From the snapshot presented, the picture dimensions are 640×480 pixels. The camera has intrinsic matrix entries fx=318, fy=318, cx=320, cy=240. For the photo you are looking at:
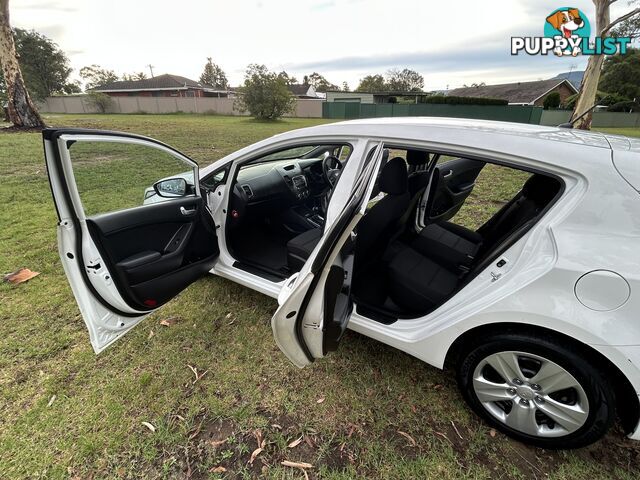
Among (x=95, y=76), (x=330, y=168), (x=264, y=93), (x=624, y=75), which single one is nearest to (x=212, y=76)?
(x=95, y=76)

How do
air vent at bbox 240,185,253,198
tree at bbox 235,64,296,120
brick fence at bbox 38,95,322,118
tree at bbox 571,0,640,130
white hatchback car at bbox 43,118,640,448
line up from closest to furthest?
white hatchback car at bbox 43,118,640,448
air vent at bbox 240,185,253,198
tree at bbox 571,0,640,130
tree at bbox 235,64,296,120
brick fence at bbox 38,95,322,118

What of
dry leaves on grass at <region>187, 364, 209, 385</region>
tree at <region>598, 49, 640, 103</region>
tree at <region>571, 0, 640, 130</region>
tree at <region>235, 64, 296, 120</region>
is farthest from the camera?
tree at <region>598, 49, 640, 103</region>

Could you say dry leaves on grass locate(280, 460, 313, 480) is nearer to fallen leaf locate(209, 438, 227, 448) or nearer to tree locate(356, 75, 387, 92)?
fallen leaf locate(209, 438, 227, 448)

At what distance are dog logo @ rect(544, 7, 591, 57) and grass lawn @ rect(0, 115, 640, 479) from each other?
19.7 m

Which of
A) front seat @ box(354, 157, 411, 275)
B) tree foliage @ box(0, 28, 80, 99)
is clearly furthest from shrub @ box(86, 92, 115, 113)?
front seat @ box(354, 157, 411, 275)

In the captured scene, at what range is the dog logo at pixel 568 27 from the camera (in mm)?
14984

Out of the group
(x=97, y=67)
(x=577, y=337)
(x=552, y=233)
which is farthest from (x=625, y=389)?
(x=97, y=67)

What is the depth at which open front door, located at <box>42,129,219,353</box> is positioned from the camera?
156 cm

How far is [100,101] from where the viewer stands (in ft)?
104

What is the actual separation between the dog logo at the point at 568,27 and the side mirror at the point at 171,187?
1980cm

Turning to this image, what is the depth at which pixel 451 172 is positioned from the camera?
2.88 m

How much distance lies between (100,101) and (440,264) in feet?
130

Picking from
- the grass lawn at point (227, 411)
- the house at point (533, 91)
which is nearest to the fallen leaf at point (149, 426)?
the grass lawn at point (227, 411)

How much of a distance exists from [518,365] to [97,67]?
73.1 meters
